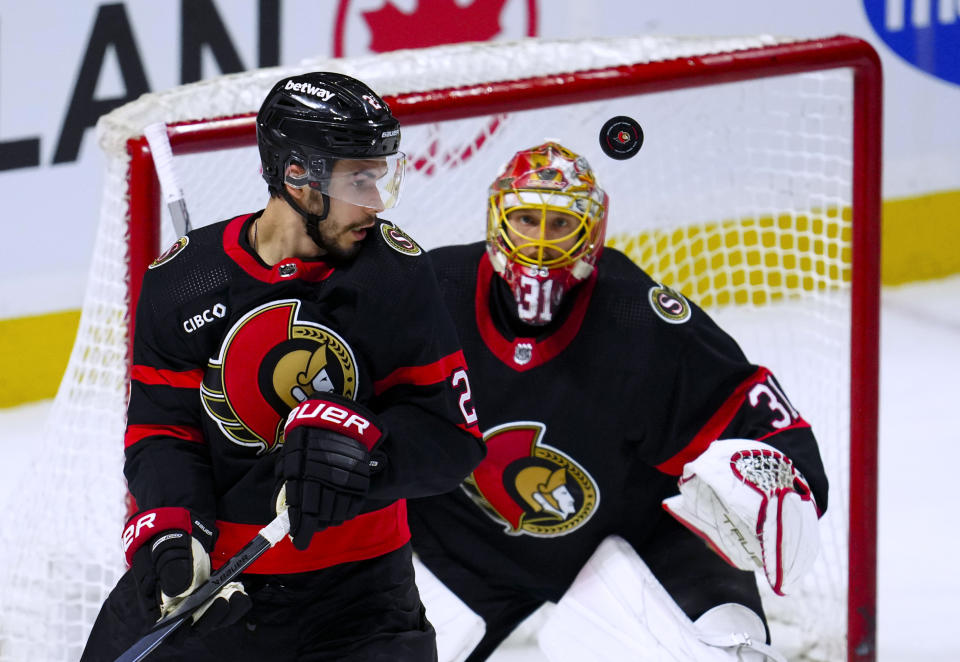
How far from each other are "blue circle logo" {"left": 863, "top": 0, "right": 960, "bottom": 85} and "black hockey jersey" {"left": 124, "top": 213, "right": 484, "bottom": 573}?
11.8 ft

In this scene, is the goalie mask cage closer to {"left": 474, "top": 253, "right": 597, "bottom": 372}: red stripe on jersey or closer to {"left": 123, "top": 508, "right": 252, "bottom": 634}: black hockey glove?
{"left": 474, "top": 253, "right": 597, "bottom": 372}: red stripe on jersey

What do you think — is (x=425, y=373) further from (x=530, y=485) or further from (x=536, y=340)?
(x=530, y=485)

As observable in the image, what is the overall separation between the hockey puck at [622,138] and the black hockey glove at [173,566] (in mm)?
1071

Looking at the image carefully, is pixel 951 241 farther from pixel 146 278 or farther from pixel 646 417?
pixel 146 278

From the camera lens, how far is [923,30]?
5141 mm

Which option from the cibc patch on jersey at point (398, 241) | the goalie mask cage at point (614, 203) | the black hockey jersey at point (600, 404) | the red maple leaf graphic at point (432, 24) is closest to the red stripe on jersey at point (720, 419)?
the black hockey jersey at point (600, 404)

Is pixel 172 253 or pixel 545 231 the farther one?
pixel 545 231

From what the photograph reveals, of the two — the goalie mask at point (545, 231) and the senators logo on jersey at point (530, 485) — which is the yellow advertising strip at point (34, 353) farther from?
the goalie mask at point (545, 231)

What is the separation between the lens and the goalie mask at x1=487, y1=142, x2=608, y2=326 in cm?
237

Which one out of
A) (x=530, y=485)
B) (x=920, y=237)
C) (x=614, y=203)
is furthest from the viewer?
(x=920, y=237)

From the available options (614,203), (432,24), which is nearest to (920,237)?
(432,24)

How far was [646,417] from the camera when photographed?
2.44 meters

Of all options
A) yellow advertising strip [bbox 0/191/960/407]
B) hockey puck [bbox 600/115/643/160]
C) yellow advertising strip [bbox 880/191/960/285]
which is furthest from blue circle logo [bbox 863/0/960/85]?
hockey puck [bbox 600/115/643/160]

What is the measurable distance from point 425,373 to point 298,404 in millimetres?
177
